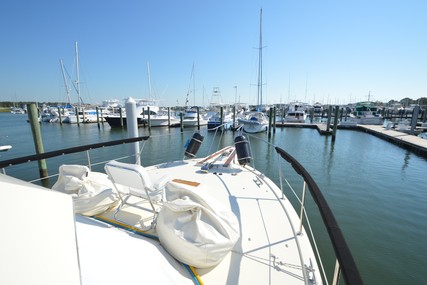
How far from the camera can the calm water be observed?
4004 millimetres

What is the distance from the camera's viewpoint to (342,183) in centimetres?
820

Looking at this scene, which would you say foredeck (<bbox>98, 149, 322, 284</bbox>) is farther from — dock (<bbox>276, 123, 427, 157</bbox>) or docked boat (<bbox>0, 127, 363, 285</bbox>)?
dock (<bbox>276, 123, 427, 157</bbox>)

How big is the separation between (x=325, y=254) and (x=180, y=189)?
379 centimetres

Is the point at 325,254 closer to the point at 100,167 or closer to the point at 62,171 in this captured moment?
the point at 62,171

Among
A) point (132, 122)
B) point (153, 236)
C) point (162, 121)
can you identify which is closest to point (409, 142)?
point (132, 122)

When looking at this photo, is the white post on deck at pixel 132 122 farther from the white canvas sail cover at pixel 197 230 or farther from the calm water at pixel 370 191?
the white canvas sail cover at pixel 197 230

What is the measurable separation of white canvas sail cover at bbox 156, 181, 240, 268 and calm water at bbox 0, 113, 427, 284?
316 cm

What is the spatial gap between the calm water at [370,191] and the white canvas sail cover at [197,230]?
3.16 m

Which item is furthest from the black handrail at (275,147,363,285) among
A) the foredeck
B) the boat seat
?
the boat seat

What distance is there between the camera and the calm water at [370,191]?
4.00m

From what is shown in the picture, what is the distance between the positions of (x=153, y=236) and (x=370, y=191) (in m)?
8.25

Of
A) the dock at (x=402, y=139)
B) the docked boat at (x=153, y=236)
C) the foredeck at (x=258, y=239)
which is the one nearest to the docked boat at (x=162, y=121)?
the dock at (x=402, y=139)

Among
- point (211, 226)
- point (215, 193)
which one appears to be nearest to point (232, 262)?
point (211, 226)

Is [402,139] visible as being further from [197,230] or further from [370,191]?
[197,230]
